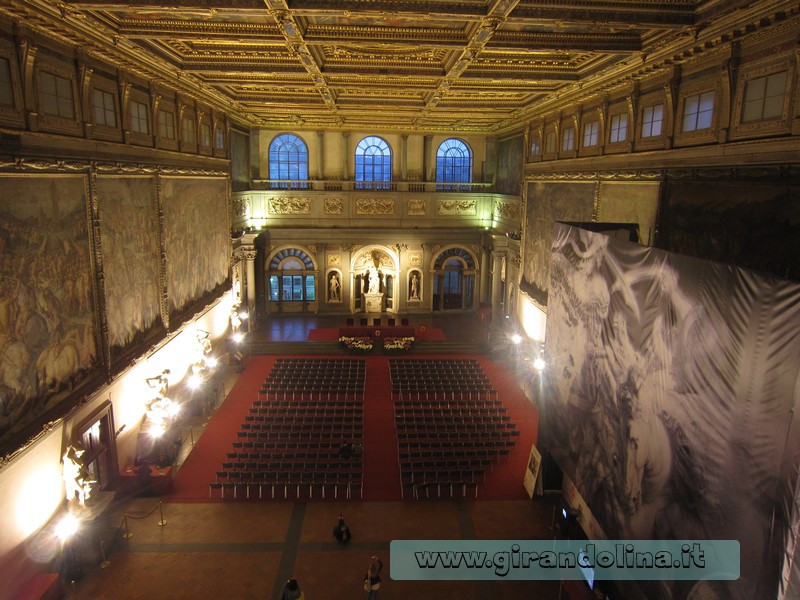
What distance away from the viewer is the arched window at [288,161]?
29.6 metres

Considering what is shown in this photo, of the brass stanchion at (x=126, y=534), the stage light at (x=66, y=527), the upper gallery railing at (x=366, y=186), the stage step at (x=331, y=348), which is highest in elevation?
the upper gallery railing at (x=366, y=186)

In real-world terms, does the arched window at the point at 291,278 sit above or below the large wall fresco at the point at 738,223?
below

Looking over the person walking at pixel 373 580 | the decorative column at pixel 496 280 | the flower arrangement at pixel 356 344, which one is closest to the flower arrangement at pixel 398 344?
the flower arrangement at pixel 356 344

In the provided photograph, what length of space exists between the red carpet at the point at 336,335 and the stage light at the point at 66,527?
52.1 ft

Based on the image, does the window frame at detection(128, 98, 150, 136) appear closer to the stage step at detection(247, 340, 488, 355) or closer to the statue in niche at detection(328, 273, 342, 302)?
the stage step at detection(247, 340, 488, 355)

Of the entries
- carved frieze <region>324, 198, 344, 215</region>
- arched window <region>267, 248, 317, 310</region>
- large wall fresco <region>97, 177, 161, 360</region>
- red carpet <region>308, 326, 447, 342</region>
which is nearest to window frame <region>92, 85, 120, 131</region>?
large wall fresco <region>97, 177, 161, 360</region>

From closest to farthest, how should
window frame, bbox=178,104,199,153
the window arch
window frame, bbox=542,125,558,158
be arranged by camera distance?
window frame, bbox=178,104,199,153
window frame, bbox=542,125,558,158
the window arch

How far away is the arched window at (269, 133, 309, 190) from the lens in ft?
97.0

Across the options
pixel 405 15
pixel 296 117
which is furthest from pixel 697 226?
pixel 296 117

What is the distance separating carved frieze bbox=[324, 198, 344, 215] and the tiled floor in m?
19.2

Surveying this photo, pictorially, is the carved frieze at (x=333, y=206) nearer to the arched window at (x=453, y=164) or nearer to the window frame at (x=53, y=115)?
the arched window at (x=453, y=164)

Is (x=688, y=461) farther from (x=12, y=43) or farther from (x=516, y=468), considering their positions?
(x=12, y=43)

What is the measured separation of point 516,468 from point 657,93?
35.2ft

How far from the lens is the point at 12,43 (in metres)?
9.03
